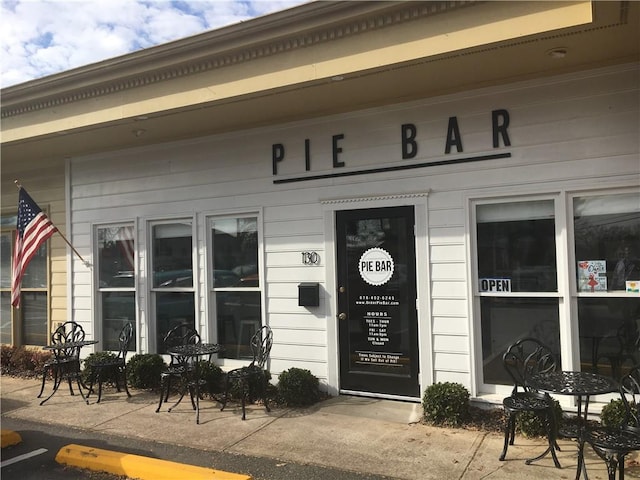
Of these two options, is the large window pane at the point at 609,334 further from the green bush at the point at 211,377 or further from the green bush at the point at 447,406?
the green bush at the point at 211,377

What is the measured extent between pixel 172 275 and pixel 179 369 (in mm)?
1803

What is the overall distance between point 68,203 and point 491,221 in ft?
21.6

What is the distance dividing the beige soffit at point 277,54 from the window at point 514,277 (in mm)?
1853

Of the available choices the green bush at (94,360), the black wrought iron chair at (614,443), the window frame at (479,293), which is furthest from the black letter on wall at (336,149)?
the green bush at (94,360)

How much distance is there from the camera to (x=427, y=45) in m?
4.52

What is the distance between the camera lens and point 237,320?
7.02m

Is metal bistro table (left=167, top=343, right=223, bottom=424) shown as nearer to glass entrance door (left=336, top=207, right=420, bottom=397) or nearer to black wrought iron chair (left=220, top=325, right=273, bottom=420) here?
black wrought iron chair (left=220, top=325, right=273, bottom=420)

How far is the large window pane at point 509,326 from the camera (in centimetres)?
518

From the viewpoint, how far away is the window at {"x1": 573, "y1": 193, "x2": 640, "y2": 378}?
16.0ft

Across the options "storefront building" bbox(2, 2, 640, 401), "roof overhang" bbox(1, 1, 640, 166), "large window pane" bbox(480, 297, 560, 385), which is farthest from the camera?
"large window pane" bbox(480, 297, 560, 385)

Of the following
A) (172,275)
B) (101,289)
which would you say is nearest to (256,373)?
(172,275)

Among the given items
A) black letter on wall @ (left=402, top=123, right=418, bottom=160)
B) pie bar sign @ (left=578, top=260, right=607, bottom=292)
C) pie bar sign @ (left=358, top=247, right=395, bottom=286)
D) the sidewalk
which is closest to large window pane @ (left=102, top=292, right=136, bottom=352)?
the sidewalk

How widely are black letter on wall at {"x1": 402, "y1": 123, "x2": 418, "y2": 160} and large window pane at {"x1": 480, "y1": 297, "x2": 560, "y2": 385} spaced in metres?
1.79

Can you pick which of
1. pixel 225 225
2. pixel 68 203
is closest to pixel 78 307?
pixel 68 203
